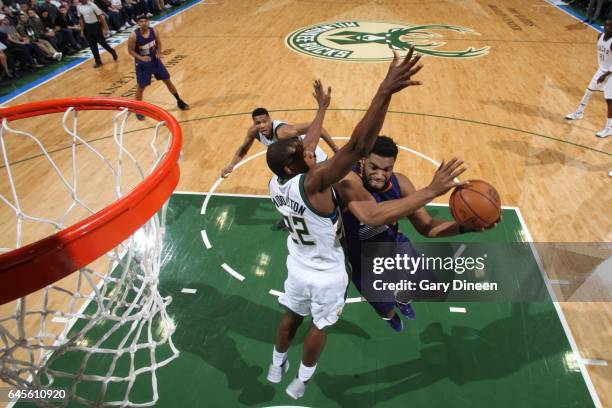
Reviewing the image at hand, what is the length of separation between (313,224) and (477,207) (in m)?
0.99

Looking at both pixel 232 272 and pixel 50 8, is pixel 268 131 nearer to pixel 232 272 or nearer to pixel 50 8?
pixel 232 272

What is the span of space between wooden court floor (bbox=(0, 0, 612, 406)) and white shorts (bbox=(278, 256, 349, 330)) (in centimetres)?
217

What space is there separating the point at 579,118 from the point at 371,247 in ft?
19.4

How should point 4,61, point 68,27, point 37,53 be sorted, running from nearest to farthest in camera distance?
point 4,61, point 37,53, point 68,27

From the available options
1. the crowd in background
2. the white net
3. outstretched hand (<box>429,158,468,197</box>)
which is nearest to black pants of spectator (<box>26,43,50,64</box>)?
the crowd in background

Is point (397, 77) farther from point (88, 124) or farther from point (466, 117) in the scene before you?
point (88, 124)

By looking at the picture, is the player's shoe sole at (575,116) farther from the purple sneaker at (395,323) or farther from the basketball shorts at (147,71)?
the basketball shorts at (147,71)

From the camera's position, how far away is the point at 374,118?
5.96ft

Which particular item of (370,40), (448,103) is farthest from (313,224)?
(370,40)

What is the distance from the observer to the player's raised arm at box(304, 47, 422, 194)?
1.77m

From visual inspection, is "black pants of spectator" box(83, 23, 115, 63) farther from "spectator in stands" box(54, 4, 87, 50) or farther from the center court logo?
the center court logo

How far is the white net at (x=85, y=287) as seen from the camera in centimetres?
238

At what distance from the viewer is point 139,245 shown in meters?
2.91

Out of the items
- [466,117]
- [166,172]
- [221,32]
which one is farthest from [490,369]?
[221,32]
